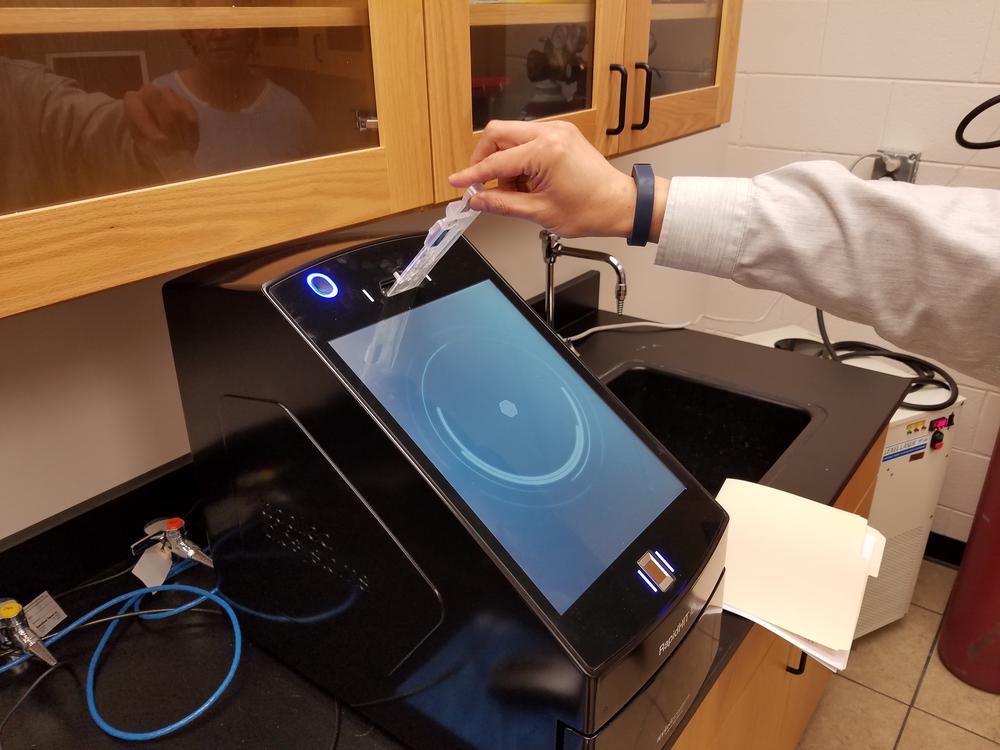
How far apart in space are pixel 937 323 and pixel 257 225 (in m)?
0.73

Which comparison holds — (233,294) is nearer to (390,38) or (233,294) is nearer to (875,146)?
(390,38)

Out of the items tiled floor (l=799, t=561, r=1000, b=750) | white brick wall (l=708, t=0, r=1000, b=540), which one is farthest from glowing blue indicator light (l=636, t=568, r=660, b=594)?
white brick wall (l=708, t=0, r=1000, b=540)

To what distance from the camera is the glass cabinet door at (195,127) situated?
505mm

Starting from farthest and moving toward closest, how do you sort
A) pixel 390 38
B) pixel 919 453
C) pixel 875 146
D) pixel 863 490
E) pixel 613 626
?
pixel 875 146
pixel 919 453
pixel 863 490
pixel 390 38
pixel 613 626

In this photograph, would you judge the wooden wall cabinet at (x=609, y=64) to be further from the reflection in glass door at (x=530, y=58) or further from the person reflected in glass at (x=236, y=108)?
the person reflected in glass at (x=236, y=108)

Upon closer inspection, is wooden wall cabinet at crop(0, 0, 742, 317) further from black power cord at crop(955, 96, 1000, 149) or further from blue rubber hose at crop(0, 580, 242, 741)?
black power cord at crop(955, 96, 1000, 149)

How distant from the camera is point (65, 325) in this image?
0.81 m

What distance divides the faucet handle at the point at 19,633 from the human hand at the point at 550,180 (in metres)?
0.64

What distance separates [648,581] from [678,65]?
2.91 ft

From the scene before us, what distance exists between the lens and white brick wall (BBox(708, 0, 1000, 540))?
1.72 metres

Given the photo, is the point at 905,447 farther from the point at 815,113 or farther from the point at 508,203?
the point at 508,203

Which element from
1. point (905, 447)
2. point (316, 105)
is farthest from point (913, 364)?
point (316, 105)

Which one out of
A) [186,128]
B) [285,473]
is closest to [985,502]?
[285,473]

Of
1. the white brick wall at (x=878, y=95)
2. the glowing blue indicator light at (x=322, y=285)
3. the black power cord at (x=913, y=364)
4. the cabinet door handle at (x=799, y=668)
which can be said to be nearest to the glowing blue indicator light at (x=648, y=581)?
the glowing blue indicator light at (x=322, y=285)
